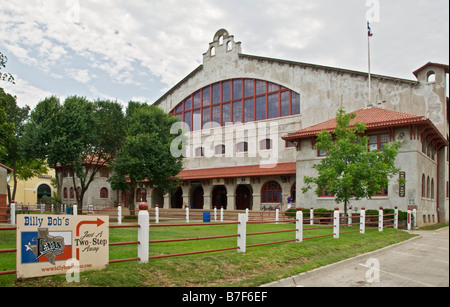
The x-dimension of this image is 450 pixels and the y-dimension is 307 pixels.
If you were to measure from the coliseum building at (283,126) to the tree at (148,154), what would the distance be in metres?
2.54

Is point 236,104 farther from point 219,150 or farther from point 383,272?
point 383,272

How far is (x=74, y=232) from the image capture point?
7.88 m

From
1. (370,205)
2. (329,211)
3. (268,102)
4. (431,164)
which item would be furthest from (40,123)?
(431,164)

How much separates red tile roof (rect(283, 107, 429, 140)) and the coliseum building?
0.25 ft

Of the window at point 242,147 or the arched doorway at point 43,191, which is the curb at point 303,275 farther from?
the arched doorway at point 43,191

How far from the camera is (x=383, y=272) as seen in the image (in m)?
11.3

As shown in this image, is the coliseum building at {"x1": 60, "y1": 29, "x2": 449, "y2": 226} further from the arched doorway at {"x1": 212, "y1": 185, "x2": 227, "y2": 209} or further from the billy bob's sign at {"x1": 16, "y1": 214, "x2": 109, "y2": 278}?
the billy bob's sign at {"x1": 16, "y1": 214, "x2": 109, "y2": 278}

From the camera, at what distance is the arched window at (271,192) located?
133ft

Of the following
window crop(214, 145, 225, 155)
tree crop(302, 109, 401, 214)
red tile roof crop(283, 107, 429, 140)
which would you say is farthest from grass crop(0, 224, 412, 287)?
window crop(214, 145, 225, 155)

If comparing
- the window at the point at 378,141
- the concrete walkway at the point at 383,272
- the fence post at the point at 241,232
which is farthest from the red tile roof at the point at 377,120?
the fence post at the point at 241,232

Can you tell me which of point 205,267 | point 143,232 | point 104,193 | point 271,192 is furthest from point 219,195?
point 143,232

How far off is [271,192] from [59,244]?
34320 mm

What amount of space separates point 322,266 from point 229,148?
114 ft
